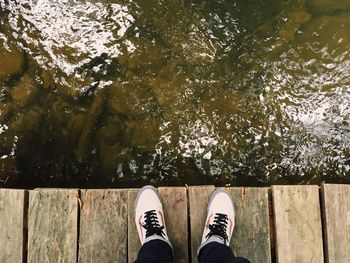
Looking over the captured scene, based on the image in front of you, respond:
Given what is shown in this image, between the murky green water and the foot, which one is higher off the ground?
the murky green water

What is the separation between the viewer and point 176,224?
2004mm

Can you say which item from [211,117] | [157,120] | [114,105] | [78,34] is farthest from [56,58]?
[211,117]

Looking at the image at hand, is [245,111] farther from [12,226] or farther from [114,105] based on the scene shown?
[12,226]

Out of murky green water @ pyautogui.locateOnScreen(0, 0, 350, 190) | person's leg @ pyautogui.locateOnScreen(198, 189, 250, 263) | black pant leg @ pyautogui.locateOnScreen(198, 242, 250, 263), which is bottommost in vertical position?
black pant leg @ pyautogui.locateOnScreen(198, 242, 250, 263)

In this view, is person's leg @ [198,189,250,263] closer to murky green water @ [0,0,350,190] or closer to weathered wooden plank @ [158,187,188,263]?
weathered wooden plank @ [158,187,188,263]

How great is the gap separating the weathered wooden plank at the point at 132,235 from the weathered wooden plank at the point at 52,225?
0.25 meters

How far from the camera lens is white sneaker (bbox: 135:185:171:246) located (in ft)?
6.43

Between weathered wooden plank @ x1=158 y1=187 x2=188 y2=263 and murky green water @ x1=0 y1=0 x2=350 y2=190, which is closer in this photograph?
weathered wooden plank @ x1=158 y1=187 x2=188 y2=263

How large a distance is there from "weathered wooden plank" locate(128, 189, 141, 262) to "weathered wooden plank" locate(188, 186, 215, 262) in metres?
0.26

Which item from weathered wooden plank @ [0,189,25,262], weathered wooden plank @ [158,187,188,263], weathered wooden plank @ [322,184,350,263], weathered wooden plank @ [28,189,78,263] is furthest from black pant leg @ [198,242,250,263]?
weathered wooden plank @ [0,189,25,262]

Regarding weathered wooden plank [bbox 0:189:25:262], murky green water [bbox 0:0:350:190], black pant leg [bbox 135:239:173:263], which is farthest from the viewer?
murky green water [bbox 0:0:350:190]

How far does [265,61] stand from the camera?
7.48 feet

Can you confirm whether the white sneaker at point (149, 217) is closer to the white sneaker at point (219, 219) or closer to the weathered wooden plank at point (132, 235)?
the weathered wooden plank at point (132, 235)

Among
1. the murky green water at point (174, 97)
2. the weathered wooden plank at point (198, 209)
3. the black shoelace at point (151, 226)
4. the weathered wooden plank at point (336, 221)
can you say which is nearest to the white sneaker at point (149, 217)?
the black shoelace at point (151, 226)
